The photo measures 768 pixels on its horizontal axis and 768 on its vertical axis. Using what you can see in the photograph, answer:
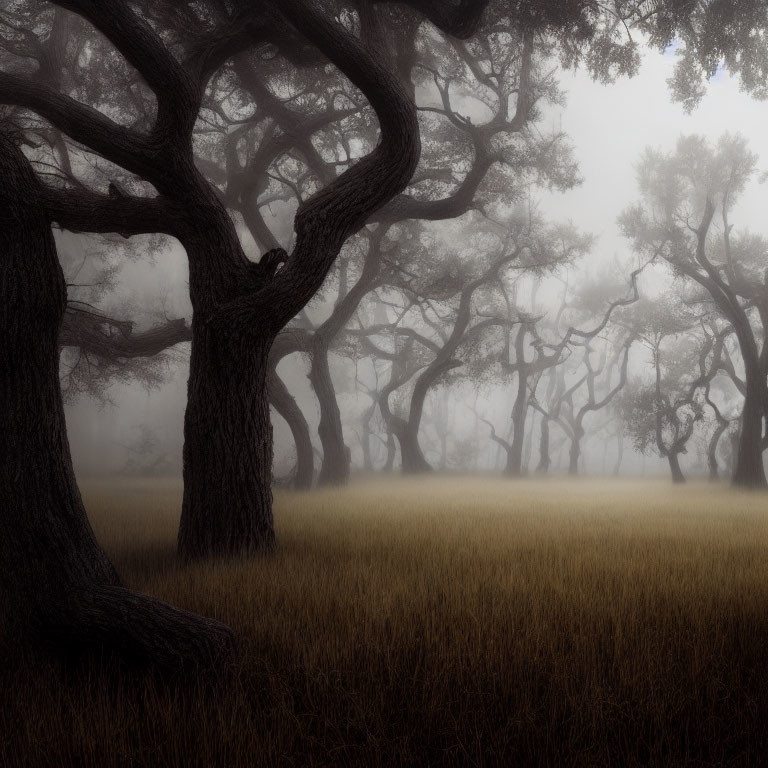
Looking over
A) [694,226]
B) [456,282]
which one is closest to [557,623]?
[456,282]

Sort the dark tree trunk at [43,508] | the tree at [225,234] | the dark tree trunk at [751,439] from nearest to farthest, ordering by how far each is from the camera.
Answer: the dark tree trunk at [43,508]
the tree at [225,234]
the dark tree trunk at [751,439]

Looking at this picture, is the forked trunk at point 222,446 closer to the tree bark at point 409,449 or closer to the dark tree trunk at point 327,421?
the dark tree trunk at point 327,421

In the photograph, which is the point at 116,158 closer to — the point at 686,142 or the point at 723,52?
the point at 723,52

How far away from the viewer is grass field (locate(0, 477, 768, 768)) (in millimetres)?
2158

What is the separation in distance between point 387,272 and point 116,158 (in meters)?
13.4

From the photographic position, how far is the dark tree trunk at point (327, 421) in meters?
16.2

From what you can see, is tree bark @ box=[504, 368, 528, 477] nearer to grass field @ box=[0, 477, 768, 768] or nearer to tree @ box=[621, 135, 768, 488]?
tree @ box=[621, 135, 768, 488]

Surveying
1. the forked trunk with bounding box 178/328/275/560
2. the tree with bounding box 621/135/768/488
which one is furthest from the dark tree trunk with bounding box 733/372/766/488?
the forked trunk with bounding box 178/328/275/560

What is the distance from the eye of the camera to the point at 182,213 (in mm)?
6043

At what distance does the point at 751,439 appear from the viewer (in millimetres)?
18375

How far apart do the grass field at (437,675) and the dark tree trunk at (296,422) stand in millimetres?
9465

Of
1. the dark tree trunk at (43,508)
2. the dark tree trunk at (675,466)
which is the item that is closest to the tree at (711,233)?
the dark tree trunk at (675,466)

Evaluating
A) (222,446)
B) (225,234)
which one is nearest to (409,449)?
(222,446)

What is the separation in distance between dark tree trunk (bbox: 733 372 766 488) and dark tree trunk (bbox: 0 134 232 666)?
811 inches
